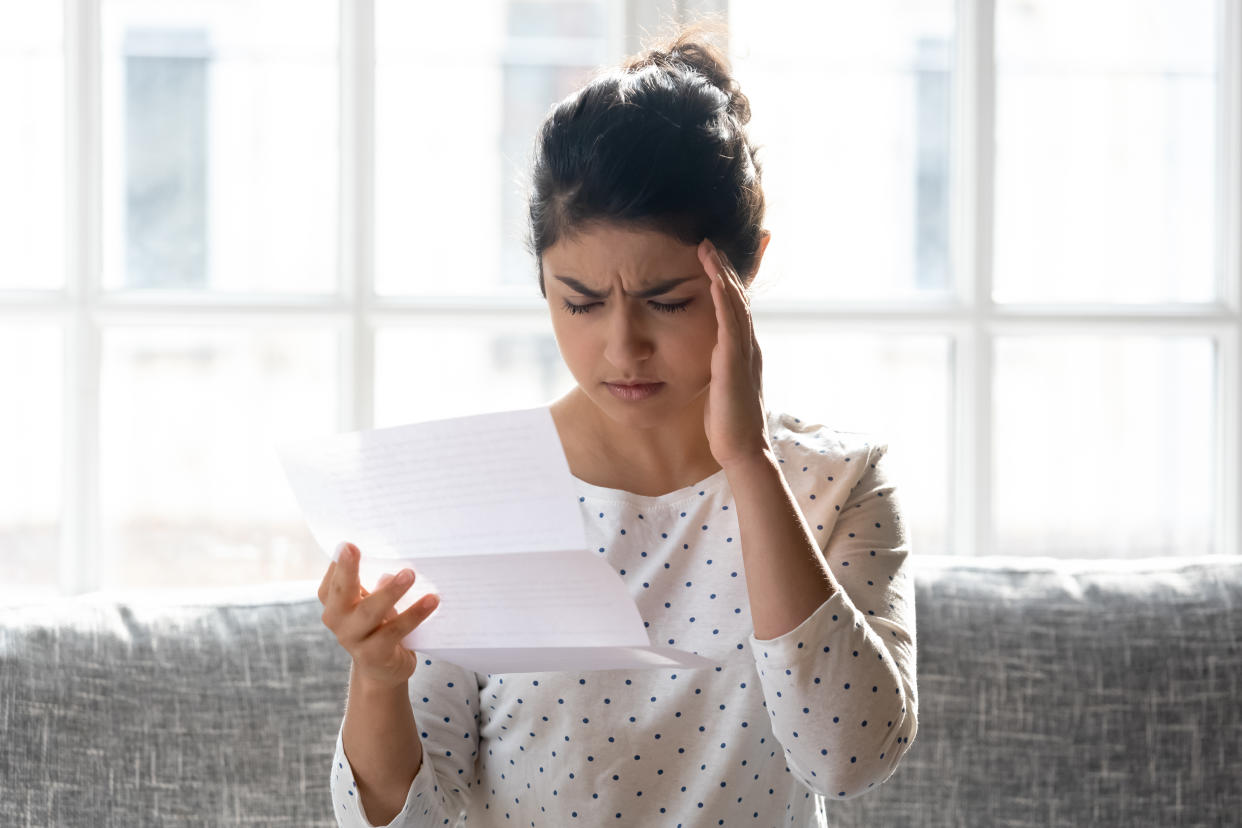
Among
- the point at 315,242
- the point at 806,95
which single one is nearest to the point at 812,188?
the point at 806,95

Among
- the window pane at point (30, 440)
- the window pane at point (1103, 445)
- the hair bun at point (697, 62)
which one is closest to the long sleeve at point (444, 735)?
the hair bun at point (697, 62)

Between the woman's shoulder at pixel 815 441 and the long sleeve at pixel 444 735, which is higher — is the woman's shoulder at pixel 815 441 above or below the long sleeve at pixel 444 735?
above

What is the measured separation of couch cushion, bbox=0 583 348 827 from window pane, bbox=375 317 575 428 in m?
0.55

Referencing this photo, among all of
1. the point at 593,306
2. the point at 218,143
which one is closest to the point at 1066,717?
the point at 593,306

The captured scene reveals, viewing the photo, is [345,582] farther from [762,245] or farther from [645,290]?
[762,245]

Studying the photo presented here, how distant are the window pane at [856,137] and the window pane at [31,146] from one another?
1115mm

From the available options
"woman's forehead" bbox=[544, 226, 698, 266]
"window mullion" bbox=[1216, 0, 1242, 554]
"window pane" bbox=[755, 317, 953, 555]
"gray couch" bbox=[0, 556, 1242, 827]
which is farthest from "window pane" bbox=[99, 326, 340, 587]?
"window mullion" bbox=[1216, 0, 1242, 554]

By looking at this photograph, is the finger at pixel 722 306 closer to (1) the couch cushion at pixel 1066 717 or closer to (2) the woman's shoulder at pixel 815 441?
(2) the woman's shoulder at pixel 815 441

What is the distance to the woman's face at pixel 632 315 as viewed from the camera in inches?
41.3

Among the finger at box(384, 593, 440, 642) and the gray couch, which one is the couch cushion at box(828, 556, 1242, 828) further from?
the finger at box(384, 593, 440, 642)

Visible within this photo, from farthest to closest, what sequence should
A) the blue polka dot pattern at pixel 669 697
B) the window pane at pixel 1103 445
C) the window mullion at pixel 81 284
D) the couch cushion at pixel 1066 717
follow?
the window pane at pixel 1103 445 < the window mullion at pixel 81 284 < the couch cushion at pixel 1066 717 < the blue polka dot pattern at pixel 669 697

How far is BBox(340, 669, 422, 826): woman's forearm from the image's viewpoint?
1031 millimetres

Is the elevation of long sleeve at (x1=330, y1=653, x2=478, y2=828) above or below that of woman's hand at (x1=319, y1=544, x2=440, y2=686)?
below

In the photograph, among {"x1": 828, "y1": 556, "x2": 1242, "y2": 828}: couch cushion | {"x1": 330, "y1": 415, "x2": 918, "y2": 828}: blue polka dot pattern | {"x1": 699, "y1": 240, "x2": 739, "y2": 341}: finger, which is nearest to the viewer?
{"x1": 699, "y1": 240, "x2": 739, "y2": 341}: finger
